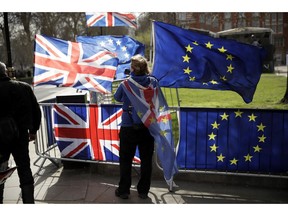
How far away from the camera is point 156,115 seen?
3836 mm

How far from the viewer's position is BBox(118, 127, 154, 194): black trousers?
3777 mm

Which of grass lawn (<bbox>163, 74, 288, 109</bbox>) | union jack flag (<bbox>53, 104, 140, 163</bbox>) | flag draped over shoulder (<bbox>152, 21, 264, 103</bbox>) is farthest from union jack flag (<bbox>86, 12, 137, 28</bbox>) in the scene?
flag draped over shoulder (<bbox>152, 21, 264, 103</bbox>)

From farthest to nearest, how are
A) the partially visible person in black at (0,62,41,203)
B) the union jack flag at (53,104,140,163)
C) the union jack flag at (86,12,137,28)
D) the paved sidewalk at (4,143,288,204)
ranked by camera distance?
the union jack flag at (86,12,137,28), the union jack flag at (53,104,140,163), the paved sidewalk at (4,143,288,204), the partially visible person in black at (0,62,41,203)

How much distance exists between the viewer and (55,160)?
5.29 metres

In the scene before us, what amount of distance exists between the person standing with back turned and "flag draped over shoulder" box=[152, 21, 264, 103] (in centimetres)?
45

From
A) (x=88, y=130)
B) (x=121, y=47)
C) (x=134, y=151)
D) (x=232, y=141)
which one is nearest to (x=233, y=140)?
(x=232, y=141)

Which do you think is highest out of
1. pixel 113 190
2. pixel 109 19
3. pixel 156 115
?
pixel 109 19

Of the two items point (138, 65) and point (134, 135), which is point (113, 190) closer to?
point (134, 135)

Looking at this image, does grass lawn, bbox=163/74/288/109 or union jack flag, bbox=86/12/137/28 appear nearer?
union jack flag, bbox=86/12/137/28

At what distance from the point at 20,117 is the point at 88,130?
1.34 metres

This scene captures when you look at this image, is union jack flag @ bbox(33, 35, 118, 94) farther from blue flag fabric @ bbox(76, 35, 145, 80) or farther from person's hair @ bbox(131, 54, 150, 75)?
blue flag fabric @ bbox(76, 35, 145, 80)

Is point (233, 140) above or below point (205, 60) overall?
below

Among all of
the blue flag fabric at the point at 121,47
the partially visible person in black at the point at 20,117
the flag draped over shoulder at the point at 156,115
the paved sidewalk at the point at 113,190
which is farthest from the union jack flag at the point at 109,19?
the partially visible person in black at the point at 20,117
